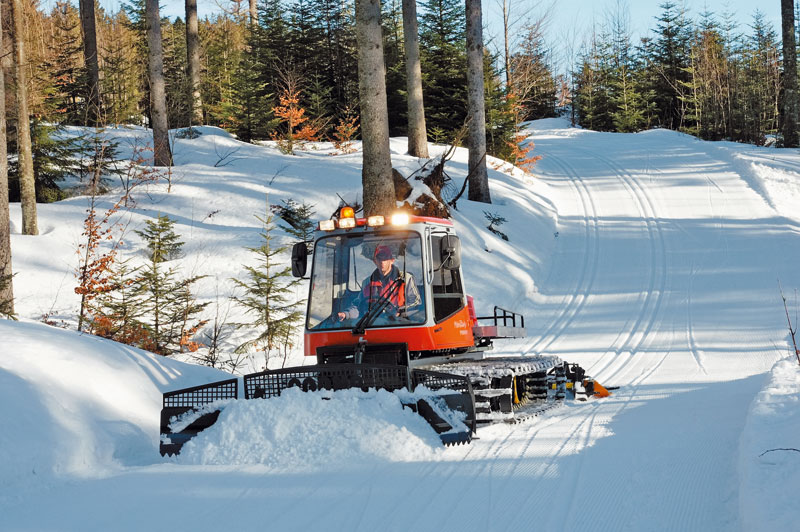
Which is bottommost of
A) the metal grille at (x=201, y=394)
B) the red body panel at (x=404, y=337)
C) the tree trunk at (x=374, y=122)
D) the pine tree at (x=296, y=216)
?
the metal grille at (x=201, y=394)

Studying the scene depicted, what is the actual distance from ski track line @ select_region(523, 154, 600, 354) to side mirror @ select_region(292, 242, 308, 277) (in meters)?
5.61

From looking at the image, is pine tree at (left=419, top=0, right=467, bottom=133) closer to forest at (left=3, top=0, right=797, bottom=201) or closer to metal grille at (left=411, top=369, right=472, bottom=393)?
forest at (left=3, top=0, right=797, bottom=201)

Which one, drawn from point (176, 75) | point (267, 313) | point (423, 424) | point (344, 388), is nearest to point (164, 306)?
point (267, 313)

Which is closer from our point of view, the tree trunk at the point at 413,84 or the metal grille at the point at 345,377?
the metal grille at the point at 345,377

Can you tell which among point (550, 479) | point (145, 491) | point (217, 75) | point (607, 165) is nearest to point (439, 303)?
point (550, 479)

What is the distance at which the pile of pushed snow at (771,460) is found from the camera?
3.65 m

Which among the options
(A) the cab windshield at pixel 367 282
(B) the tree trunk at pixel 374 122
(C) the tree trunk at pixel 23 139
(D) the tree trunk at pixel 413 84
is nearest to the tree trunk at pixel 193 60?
(D) the tree trunk at pixel 413 84

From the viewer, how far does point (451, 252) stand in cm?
710

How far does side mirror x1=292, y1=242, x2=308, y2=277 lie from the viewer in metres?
7.34

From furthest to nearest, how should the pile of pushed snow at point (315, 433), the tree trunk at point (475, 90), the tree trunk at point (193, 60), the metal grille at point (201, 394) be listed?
the tree trunk at point (193, 60) → the tree trunk at point (475, 90) → the metal grille at point (201, 394) → the pile of pushed snow at point (315, 433)

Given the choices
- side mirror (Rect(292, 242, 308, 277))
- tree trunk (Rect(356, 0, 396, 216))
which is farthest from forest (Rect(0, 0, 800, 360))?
side mirror (Rect(292, 242, 308, 277))

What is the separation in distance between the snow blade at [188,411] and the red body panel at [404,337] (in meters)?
1.08

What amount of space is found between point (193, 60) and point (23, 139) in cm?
1210

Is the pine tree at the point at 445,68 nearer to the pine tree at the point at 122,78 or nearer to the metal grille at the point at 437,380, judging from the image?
the pine tree at the point at 122,78
